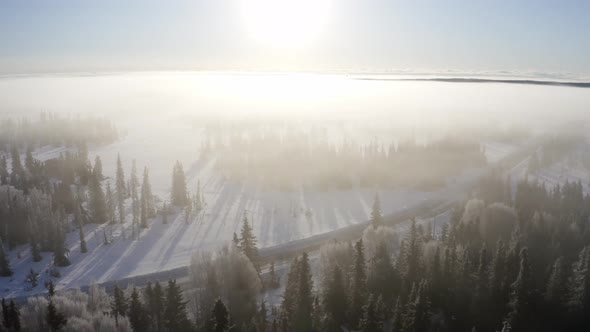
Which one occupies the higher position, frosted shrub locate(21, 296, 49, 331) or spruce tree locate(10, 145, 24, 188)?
spruce tree locate(10, 145, 24, 188)

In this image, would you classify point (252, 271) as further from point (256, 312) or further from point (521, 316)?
point (521, 316)

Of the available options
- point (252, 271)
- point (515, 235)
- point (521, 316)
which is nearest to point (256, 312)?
point (252, 271)

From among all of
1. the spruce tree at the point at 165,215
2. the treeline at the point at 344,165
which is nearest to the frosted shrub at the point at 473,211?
the treeline at the point at 344,165

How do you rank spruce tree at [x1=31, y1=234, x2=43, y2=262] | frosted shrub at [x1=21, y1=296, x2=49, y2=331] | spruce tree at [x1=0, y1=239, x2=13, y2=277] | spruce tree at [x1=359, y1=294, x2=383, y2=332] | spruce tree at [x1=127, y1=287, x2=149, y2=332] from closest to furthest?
frosted shrub at [x1=21, y1=296, x2=49, y2=331] < spruce tree at [x1=359, y1=294, x2=383, y2=332] < spruce tree at [x1=127, y1=287, x2=149, y2=332] < spruce tree at [x1=0, y1=239, x2=13, y2=277] < spruce tree at [x1=31, y1=234, x2=43, y2=262]

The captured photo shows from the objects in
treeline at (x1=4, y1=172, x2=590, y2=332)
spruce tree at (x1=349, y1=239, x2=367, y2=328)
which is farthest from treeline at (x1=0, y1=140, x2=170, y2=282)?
spruce tree at (x1=349, y1=239, x2=367, y2=328)

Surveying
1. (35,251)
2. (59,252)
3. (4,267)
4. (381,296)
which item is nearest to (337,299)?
(381,296)

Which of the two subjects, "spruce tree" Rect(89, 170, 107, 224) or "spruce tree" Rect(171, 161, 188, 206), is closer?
"spruce tree" Rect(89, 170, 107, 224)

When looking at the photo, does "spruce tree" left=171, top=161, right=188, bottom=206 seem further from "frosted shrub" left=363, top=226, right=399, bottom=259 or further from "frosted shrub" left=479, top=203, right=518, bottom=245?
"frosted shrub" left=479, top=203, right=518, bottom=245

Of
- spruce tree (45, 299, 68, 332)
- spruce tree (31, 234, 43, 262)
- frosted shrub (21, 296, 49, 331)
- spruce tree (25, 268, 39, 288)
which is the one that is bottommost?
spruce tree (25, 268, 39, 288)

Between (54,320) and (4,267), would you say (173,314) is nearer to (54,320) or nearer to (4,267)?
(54,320)
